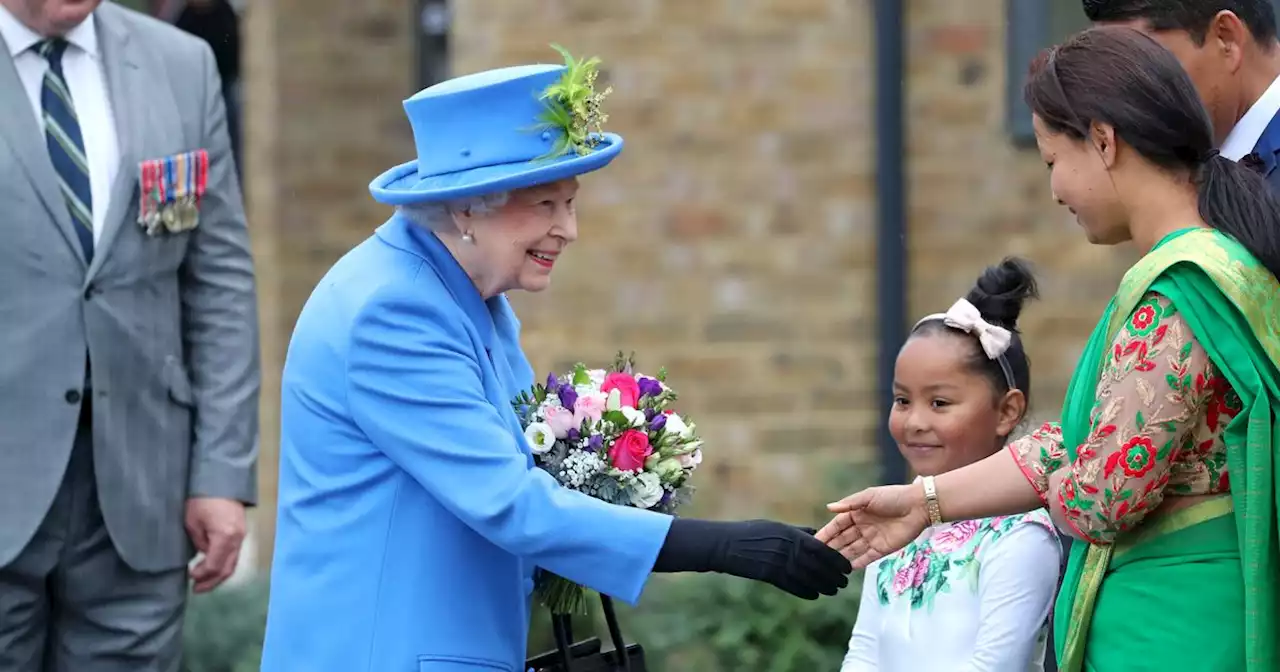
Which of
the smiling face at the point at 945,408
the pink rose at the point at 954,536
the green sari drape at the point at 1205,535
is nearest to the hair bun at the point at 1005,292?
the smiling face at the point at 945,408

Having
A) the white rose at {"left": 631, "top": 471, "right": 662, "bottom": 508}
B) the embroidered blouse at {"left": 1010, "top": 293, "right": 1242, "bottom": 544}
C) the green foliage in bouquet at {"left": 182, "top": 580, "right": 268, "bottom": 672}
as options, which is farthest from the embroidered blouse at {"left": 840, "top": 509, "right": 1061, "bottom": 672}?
the green foliage in bouquet at {"left": 182, "top": 580, "right": 268, "bottom": 672}

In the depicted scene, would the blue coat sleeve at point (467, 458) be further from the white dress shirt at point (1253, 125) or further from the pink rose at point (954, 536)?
the white dress shirt at point (1253, 125)

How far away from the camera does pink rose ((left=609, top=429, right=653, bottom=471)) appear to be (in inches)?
134

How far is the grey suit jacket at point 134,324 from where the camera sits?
433cm

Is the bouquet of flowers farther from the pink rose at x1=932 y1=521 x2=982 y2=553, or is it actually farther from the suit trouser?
the suit trouser

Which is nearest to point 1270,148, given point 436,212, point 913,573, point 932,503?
point 932,503

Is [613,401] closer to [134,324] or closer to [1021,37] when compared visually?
[134,324]

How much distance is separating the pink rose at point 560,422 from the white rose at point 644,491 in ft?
0.49

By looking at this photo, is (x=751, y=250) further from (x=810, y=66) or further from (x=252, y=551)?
(x=252, y=551)

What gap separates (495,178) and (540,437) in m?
0.46

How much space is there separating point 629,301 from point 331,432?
3297mm

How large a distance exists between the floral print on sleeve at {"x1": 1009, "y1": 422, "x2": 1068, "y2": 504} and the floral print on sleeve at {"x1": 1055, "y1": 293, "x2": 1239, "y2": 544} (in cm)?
35

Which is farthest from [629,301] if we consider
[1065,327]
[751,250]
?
[1065,327]

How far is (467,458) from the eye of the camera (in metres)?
3.20
